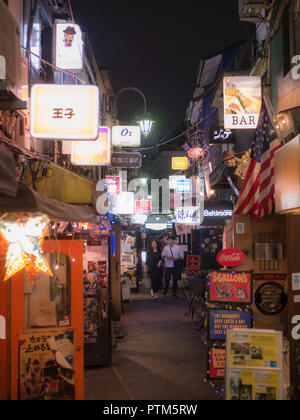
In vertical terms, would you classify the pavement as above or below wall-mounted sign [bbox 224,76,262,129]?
below

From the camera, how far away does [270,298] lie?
7113mm

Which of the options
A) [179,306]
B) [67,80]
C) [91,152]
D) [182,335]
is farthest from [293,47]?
[179,306]

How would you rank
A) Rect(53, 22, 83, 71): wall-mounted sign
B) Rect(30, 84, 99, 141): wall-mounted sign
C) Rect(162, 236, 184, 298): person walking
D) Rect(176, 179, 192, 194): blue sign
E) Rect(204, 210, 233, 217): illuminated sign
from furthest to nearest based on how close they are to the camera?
Rect(176, 179, 192, 194): blue sign, Rect(162, 236, 184, 298): person walking, Rect(204, 210, 233, 217): illuminated sign, Rect(53, 22, 83, 71): wall-mounted sign, Rect(30, 84, 99, 141): wall-mounted sign

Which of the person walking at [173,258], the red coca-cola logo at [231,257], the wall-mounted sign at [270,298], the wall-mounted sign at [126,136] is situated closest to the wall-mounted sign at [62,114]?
the red coca-cola logo at [231,257]

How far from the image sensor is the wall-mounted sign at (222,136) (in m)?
15.6

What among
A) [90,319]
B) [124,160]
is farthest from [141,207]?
[90,319]

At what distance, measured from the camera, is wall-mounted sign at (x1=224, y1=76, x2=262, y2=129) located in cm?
1023

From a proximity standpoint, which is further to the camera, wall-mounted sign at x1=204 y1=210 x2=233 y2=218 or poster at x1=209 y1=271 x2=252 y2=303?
wall-mounted sign at x1=204 y1=210 x2=233 y2=218

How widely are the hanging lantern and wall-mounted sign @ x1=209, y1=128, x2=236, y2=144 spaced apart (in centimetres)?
1199

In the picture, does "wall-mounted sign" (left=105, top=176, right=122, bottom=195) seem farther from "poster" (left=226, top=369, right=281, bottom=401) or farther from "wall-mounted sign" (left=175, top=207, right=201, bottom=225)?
"poster" (left=226, top=369, right=281, bottom=401)

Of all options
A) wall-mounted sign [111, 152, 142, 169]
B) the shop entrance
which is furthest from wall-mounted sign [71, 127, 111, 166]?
the shop entrance

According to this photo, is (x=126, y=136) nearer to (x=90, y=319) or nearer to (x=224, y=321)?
(x=90, y=319)

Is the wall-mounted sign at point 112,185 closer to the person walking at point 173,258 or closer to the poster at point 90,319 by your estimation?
the person walking at point 173,258

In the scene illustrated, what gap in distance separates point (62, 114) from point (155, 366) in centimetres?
526
